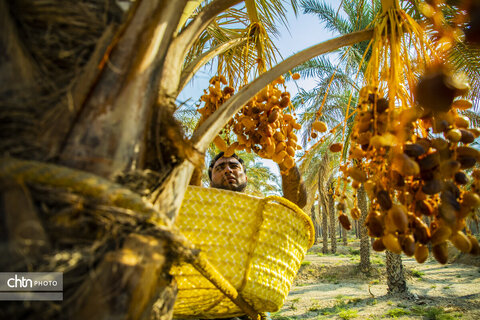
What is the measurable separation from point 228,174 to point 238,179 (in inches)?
3.3

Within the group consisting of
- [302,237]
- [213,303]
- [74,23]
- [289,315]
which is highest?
[74,23]

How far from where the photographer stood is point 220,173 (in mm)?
2291

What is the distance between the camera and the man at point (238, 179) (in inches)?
81.2

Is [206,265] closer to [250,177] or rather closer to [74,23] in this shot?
[74,23]

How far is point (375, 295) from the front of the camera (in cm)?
752

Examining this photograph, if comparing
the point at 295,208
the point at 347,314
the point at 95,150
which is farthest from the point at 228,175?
the point at 347,314

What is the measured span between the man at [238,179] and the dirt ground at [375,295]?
4.41 metres

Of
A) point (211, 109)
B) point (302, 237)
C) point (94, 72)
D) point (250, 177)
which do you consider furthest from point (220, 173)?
point (250, 177)

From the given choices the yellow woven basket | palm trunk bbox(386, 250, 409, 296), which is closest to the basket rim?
the yellow woven basket

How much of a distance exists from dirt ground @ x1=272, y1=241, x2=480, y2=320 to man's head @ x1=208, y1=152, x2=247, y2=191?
4412 millimetres

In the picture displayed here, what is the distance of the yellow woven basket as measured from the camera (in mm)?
1100

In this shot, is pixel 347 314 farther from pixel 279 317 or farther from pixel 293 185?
pixel 293 185

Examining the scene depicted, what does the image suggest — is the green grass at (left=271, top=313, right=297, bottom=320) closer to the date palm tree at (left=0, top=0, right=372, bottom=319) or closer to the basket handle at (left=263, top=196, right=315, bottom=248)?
the basket handle at (left=263, top=196, right=315, bottom=248)

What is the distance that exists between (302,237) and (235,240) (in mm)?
343
